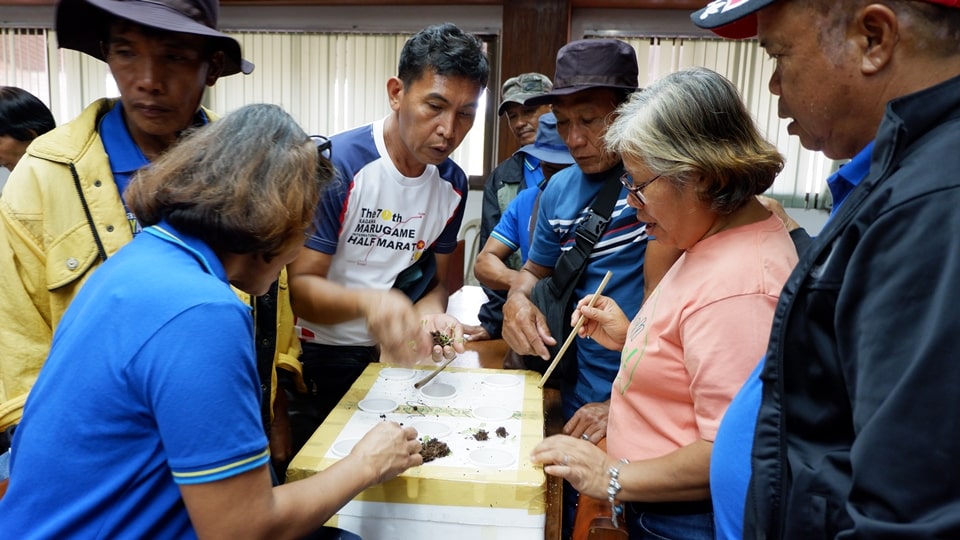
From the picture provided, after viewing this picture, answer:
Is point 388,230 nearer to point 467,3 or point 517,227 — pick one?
point 517,227

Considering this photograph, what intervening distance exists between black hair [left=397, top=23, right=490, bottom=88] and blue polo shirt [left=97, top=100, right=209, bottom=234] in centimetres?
79

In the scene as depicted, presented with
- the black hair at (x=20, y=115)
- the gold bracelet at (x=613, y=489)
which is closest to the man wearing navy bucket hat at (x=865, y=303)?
the gold bracelet at (x=613, y=489)

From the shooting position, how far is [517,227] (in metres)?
2.67

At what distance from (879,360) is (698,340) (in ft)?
1.72

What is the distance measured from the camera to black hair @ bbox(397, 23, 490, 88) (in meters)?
1.91

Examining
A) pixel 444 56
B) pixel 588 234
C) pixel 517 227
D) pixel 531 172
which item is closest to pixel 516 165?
pixel 531 172

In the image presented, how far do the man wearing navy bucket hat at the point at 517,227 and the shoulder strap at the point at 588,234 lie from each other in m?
0.64

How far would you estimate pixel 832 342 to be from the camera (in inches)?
29.3

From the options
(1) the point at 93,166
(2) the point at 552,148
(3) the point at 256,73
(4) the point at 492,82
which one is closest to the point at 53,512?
(1) the point at 93,166

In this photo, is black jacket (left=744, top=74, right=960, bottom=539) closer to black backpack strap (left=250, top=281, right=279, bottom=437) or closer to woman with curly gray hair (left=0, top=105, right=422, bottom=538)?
woman with curly gray hair (left=0, top=105, right=422, bottom=538)

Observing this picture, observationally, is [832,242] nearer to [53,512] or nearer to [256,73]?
[53,512]

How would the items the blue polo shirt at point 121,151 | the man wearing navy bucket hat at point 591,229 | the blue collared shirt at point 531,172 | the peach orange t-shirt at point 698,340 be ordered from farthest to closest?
the blue collared shirt at point 531,172 < the man wearing navy bucket hat at point 591,229 < the blue polo shirt at point 121,151 < the peach orange t-shirt at point 698,340

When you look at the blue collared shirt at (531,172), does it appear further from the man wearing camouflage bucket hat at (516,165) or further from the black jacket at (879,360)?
the black jacket at (879,360)

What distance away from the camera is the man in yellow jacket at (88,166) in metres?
1.38
